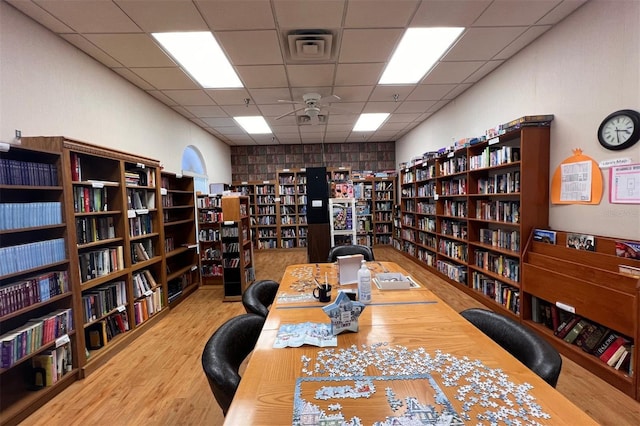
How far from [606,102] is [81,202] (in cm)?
490

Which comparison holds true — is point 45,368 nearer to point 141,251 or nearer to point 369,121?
point 141,251

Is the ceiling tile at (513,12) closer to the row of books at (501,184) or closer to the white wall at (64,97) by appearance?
the row of books at (501,184)

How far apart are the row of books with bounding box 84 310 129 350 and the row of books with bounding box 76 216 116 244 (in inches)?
33.4

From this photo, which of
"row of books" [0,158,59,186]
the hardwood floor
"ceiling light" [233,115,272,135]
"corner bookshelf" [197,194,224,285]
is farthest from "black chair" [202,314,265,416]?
"ceiling light" [233,115,272,135]

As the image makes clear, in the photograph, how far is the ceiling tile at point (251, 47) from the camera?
2.86 meters

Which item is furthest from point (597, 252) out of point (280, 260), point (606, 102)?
point (280, 260)

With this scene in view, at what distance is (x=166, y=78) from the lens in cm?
376

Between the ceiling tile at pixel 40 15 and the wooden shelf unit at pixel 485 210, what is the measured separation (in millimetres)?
4711

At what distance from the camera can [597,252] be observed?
2414mm

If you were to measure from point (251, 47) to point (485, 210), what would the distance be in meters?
3.70

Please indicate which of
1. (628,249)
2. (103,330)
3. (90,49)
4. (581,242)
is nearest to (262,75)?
(90,49)

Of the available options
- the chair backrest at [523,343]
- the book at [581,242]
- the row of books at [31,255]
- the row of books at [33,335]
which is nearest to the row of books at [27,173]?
the row of books at [31,255]

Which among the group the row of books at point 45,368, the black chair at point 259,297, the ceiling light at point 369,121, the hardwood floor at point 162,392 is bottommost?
the hardwood floor at point 162,392

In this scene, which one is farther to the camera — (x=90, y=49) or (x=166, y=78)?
(x=166, y=78)
